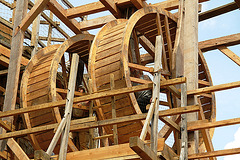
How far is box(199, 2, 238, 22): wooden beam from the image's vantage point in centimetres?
1252

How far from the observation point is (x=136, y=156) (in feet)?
20.4

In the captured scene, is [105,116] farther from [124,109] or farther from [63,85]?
[63,85]

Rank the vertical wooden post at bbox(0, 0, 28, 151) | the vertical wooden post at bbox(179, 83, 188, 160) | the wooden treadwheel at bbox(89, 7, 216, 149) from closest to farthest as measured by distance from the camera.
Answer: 1. the vertical wooden post at bbox(179, 83, 188, 160)
2. the vertical wooden post at bbox(0, 0, 28, 151)
3. the wooden treadwheel at bbox(89, 7, 216, 149)

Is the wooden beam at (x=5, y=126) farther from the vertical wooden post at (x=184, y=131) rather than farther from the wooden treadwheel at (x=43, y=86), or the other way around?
the vertical wooden post at (x=184, y=131)

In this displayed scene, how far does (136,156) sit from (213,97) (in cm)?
716

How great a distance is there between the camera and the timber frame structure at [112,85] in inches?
271

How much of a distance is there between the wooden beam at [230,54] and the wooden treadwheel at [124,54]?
0.54 meters

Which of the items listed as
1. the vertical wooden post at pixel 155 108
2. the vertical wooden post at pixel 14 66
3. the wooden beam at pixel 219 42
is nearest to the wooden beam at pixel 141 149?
the vertical wooden post at pixel 155 108

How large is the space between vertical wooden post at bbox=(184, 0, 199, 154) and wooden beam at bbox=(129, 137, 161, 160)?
1.56m

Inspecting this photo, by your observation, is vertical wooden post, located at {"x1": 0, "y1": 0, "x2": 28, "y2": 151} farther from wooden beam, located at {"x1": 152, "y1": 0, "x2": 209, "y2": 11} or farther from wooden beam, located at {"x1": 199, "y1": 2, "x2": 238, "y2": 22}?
wooden beam, located at {"x1": 199, "y1": 2, "x2": 238, "y2": 22}

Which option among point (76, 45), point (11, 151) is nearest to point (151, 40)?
point (76, 45)

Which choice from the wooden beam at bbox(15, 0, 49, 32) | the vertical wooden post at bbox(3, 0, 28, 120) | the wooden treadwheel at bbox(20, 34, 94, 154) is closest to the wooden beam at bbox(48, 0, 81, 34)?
the wooden treadwheel at bbox(20, 34, 94, 154)

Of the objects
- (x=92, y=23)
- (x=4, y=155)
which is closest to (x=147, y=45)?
(x=92, y=23)

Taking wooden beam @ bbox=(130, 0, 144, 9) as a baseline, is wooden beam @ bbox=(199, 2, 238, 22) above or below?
above
